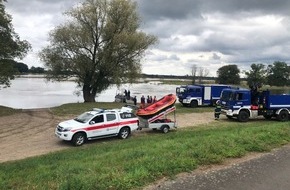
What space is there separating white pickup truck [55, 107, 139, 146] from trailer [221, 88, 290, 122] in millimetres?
10799

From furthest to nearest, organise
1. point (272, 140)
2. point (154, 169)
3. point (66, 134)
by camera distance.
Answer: point (66, 134)
point (272, 140)
point (154, 169)

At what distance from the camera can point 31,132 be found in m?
23.1

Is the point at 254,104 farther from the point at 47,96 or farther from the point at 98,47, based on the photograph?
the point at 47,96

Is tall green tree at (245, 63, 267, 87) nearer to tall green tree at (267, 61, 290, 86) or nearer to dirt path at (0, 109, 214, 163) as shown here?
tall green tree at (267, 61, 290, 86)

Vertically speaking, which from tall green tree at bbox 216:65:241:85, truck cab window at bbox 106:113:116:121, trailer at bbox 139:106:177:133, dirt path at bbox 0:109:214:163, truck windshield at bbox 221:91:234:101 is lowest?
dirt path at bbox 0:109:214:163

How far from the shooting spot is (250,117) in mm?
31047

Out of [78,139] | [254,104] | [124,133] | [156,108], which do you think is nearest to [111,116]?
[124,133]

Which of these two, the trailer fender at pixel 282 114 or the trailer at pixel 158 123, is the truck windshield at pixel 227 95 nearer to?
the trailer fender at pixel 282 114

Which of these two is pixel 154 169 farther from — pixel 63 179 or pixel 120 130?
pixel 120 130

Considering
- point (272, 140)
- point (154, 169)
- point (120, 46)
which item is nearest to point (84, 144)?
point (272, 140)

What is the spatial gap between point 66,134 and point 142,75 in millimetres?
26462

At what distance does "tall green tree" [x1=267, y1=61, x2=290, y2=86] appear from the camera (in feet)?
469

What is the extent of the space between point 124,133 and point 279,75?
436 feet

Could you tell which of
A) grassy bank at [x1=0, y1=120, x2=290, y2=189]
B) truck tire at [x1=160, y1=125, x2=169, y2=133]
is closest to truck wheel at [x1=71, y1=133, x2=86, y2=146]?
truck tire at [x1=160, y1=125, x2=169, y2=133]
